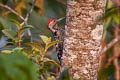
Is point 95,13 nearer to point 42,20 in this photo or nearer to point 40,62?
point 40,62

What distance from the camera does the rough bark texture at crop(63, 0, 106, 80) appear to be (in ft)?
3.88

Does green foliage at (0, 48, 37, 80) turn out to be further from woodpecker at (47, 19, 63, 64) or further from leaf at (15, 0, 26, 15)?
leaf at (15, 0, 26, 15)

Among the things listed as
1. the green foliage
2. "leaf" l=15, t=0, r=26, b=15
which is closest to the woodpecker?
"leaf" l=15, t=0, r=26, b=15

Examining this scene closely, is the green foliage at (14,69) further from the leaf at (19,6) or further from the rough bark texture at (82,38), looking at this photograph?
the leaf at (19,6)

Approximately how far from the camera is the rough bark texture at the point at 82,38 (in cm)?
118

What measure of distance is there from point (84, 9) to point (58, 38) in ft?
2.02

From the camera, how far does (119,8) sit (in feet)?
2.41

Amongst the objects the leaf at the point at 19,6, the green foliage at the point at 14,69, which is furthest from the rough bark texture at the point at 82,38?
the leaf at the point at 19,6

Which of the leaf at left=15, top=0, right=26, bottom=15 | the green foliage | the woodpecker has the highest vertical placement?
the green foliage

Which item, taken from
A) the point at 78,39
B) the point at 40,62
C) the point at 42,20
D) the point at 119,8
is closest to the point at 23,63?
the point at 119,8

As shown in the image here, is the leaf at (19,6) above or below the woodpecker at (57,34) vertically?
above

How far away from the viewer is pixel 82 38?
1182mm

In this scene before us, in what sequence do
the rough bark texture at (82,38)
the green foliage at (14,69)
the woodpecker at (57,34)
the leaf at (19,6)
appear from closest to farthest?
the green foliage at (14,69), the rough bark texture at (82,38), the woodpecker at (57,34), the leaf at (19,6)

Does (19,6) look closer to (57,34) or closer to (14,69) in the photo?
(57,34)
